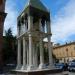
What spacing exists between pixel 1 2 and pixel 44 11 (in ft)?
44.6

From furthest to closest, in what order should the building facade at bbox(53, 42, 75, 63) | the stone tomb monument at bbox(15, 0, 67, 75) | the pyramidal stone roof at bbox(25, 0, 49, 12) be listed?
the building facade at bbox(53, 42, 75, 63) → the pyramidal stone roof at bbox(25, 0, 49, 12) → the stone tomb monument at bbox(15, 0, 67, 75)

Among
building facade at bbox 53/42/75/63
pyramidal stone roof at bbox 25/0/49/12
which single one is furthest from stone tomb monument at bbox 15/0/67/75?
building facade at bbox 53/42/75/63

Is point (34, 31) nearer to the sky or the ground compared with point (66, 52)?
nearer to the sky

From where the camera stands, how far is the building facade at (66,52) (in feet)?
240

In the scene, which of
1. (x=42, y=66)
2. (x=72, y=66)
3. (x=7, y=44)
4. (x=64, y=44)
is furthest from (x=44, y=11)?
(x=64, y=44)

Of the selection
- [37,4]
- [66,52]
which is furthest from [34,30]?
[66,52]

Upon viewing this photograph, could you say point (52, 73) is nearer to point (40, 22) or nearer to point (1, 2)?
point (40, 22)

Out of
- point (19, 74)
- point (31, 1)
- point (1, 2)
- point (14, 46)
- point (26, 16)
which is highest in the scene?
point (1, 2)

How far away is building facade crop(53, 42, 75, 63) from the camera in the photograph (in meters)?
73.2

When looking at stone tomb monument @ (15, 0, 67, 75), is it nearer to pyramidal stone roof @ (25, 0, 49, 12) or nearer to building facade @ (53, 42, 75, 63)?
pyramidal stone roof @ (25, 0, 49, 12)

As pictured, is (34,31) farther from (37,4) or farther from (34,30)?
(37,4)

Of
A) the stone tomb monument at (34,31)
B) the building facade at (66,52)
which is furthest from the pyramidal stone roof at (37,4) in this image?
the building facade at (66,52)

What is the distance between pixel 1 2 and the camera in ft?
111

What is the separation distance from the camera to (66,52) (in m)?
77.4
